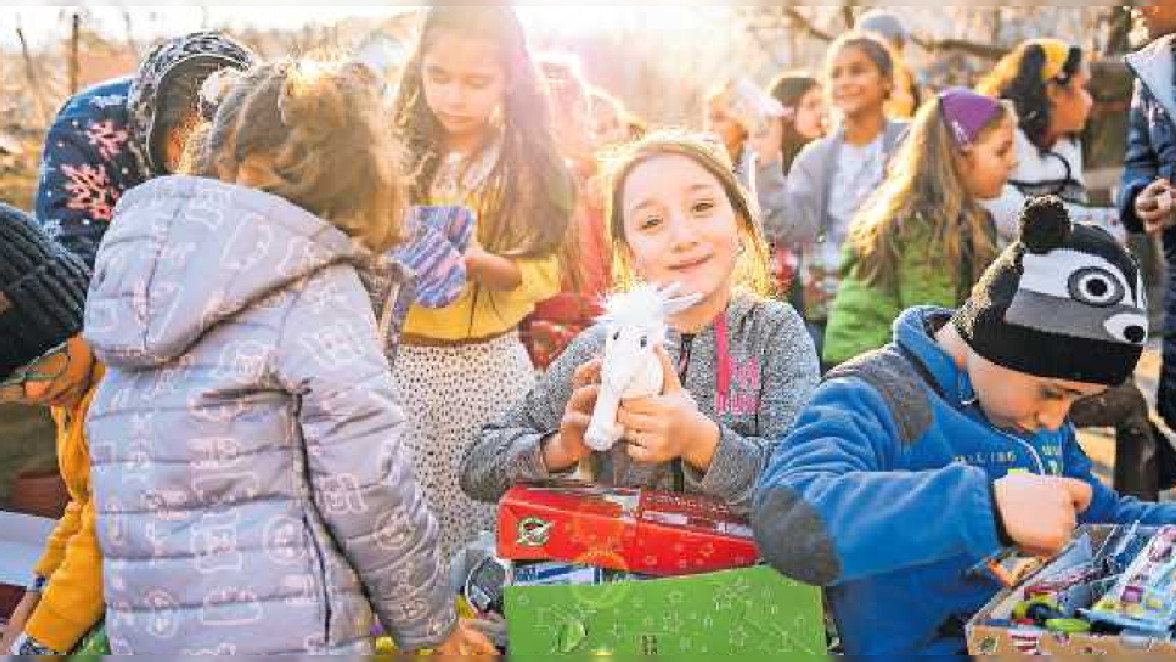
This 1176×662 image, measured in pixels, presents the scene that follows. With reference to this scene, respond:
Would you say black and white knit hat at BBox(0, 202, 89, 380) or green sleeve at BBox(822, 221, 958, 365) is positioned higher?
black and white knit hat at BBox(0, 202, 89, 380)

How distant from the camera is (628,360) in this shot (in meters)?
2.16

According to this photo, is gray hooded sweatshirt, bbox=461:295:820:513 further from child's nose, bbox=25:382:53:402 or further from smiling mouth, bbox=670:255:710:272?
child's nose, bbox=25:382:53:402

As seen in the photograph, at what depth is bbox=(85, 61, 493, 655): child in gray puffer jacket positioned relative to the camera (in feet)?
6.63

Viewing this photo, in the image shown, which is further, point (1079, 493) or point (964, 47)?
point (964, 47)

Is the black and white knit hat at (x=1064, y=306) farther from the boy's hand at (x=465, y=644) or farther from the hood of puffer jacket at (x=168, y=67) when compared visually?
the hood of puffer jacket at (x=168, y=67)

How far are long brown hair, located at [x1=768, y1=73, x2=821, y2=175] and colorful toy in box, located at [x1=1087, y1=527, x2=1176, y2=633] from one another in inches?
205

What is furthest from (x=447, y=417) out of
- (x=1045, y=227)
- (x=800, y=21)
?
(x=800, y=21)

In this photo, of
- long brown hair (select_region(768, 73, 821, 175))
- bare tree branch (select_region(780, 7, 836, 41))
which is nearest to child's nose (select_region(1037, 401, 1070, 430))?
long brown hair (select_region(768, 73, 821, 175))

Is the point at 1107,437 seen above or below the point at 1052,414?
below

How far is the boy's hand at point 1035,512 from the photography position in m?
1.84

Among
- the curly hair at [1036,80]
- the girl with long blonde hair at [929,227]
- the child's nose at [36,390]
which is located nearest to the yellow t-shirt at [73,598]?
the child's nose at [36,390]

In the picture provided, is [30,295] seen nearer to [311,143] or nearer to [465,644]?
[311,143]

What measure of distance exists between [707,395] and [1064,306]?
0.71m

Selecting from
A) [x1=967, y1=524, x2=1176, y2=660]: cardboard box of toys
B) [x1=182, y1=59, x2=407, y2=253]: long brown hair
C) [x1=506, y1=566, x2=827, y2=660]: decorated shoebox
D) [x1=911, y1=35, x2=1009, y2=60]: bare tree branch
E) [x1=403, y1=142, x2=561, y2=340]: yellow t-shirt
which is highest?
[x1=182, y1=59, x2=407, y2=253]: long brown hair
